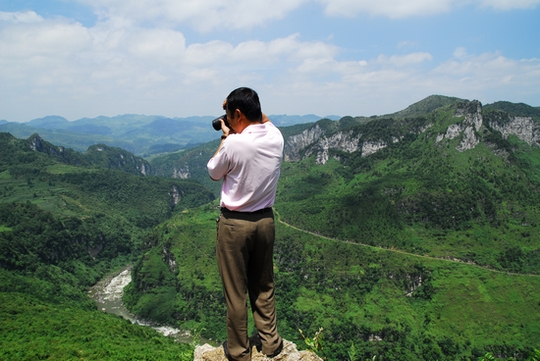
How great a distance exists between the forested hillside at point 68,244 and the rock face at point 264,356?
68 centimetres

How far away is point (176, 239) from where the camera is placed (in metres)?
68.9

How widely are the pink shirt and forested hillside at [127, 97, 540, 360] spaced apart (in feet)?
123

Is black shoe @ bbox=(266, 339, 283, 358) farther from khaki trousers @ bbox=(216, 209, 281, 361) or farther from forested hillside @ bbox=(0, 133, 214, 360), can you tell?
forested hillside @ bbox=(0, 133, 214, 360)

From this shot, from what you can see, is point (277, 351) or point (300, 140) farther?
point (300, 140)

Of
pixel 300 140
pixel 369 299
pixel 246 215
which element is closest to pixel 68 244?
pixel 369 299

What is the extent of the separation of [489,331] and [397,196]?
2963 cm

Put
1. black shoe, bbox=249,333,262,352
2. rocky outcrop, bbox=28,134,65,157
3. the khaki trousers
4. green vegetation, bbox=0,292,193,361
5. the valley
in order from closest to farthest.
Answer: the khaki trousers
black shoe, bbox=249,333,262,352
green vegetation, bbox=0,292,193,361
the valley
rocky outcrop, bbox=28,134,65,157

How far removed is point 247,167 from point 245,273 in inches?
52.9

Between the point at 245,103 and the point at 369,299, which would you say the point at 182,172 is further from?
the point at 245,103

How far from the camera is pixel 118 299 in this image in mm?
59250

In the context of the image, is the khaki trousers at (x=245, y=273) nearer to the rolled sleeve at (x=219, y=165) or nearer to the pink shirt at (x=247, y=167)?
the pink shirt at (x=247, y=167)

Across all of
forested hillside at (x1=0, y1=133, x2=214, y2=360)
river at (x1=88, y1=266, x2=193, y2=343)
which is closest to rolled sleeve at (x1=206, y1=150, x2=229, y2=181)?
forested hillside at (x1=0, y1=133, x2=214, y2=360)

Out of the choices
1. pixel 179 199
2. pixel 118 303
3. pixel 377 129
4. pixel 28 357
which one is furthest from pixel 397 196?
pixel 179 199

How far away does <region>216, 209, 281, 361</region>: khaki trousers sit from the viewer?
4246 mm
